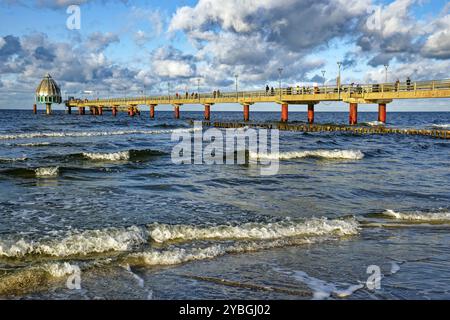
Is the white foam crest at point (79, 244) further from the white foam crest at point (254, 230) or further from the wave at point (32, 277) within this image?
the wave at point (32, 277)

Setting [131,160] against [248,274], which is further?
[131,160]

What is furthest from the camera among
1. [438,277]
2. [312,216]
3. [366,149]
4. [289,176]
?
[366,149]

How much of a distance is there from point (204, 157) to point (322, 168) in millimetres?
6257

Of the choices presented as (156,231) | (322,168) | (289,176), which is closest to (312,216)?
(156,231)

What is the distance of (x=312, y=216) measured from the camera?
34.4ft

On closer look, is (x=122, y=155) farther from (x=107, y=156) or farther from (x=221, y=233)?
(x=221, y=233)

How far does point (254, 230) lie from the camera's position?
895 centimetres

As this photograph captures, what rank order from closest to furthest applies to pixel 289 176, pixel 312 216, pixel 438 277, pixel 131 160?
pixel 438 277 → pixel 312 216 → pixel 289 176 → pixel 131 160

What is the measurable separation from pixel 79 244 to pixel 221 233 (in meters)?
2.69

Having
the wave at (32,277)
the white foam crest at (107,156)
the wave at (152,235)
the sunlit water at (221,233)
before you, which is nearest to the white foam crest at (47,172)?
the sunlit water at (221,233)

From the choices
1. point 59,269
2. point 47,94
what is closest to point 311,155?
point 59,269

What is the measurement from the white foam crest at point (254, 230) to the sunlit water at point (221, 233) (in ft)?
0.09

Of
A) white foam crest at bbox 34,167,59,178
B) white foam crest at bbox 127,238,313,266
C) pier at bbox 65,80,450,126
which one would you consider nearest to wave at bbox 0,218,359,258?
white foam crest at bbox 127,238,313,266
